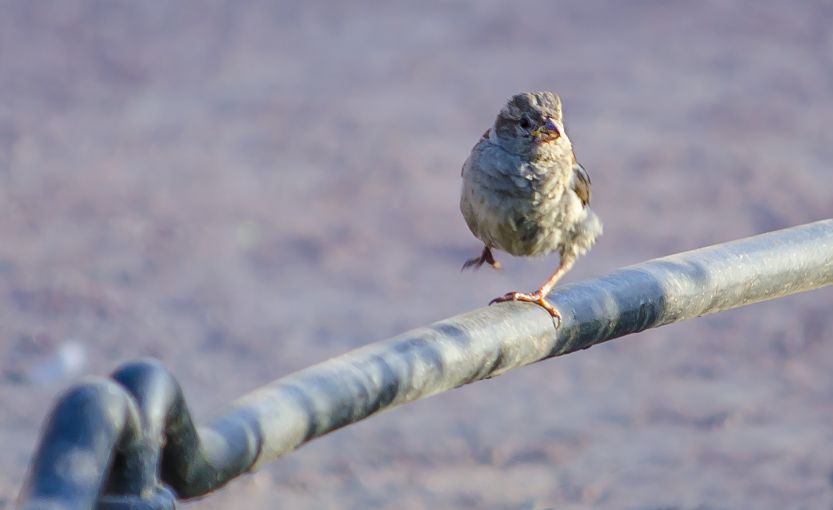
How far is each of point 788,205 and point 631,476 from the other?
10.5ft

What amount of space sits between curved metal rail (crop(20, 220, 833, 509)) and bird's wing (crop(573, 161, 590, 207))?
121cm

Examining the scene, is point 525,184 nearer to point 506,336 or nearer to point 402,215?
point 506,336

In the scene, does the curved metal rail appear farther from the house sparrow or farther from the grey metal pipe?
the house sparrow

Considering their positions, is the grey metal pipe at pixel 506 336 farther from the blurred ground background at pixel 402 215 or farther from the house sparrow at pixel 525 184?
the blurred ground background at pixel 402 215

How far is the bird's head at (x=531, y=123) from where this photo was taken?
14.0 feet

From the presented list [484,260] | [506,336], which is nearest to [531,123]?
[484,260]

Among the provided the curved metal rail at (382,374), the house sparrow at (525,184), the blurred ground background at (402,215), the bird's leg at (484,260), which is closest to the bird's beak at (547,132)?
the house sparrow at (525,184)

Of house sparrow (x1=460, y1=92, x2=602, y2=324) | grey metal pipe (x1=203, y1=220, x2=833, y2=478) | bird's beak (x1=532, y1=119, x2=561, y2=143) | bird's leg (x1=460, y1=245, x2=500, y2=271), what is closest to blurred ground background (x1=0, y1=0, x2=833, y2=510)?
bird's leg (x1=460, y1=245, x2=500, y2=271)

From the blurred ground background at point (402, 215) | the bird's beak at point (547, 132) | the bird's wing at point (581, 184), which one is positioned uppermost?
the bird's beak at point (547, 132)

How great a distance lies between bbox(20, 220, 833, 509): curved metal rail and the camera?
1798 millimetres

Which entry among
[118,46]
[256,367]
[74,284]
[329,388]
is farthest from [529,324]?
[118,46]

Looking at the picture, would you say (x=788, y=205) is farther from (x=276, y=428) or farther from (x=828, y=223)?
(x=276, y=428)

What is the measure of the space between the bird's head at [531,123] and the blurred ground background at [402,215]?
7.61 ft

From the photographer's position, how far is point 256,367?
23.7 ft
